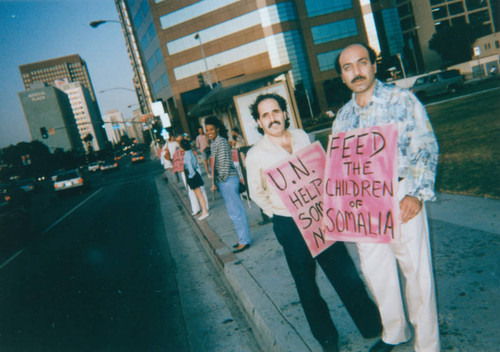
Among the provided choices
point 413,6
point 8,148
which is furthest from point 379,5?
point 8,148

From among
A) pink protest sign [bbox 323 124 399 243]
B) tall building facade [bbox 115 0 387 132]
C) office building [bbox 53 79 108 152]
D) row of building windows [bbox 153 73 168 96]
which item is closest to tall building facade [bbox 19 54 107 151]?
office building [bbox 53 79 108 152]

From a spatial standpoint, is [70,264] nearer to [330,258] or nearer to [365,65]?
[330,258]

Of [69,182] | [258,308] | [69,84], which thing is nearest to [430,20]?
[69,182]

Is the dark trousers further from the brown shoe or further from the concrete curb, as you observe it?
the brown shoe

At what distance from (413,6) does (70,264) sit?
216 ft

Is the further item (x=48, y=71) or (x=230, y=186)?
(x=48, y=71)

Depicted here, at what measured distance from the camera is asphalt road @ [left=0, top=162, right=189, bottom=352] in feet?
11.7

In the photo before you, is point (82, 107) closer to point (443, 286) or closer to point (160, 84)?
point (160, 84)

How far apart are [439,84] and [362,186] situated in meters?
26.1

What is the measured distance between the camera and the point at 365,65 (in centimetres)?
201

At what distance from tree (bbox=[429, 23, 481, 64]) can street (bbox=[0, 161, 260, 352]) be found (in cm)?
5317

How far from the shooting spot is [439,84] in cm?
2388

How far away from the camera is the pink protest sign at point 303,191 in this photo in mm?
2268

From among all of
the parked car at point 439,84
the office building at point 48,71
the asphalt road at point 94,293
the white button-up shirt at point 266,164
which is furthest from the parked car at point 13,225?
the office building at point 48,71
